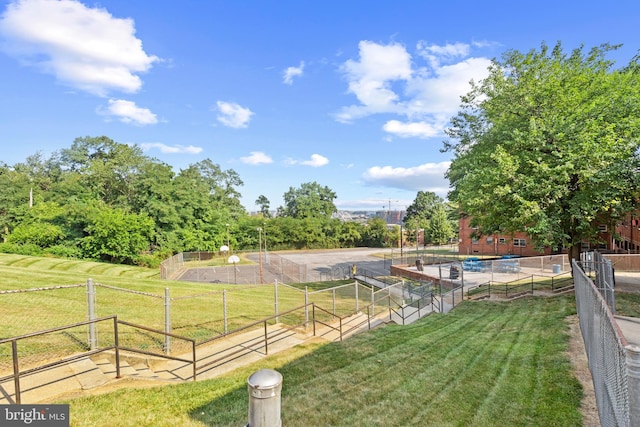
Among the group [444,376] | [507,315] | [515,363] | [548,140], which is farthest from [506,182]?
[444,376]

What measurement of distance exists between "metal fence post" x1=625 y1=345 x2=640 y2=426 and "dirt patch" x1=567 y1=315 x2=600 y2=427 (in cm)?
226

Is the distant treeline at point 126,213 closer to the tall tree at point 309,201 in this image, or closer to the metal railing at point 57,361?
the tall tree at point 309,201

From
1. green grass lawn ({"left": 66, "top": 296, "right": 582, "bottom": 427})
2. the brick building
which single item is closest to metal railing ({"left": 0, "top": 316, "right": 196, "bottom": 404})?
green grass lawn ({"left": 66, "top": 296, "right": 582, "bottom": 427})

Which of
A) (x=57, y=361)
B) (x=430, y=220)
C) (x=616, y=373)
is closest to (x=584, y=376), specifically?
(x=616, y=373)

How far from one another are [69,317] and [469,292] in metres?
19.3

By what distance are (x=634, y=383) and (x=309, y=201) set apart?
8823 centimetres

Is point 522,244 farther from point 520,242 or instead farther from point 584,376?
point 584,376

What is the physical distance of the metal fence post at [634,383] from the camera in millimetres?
2633

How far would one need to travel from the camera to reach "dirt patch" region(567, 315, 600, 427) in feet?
14.9

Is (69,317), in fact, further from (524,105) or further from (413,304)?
(524,105)

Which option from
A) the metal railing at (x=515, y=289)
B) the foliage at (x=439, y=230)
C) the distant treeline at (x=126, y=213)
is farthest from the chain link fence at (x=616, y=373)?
the foliage at (x=439, y=230)

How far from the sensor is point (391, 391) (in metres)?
5.48

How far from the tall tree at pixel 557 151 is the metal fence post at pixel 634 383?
42.7 feet

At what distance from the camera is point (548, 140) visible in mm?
15641
